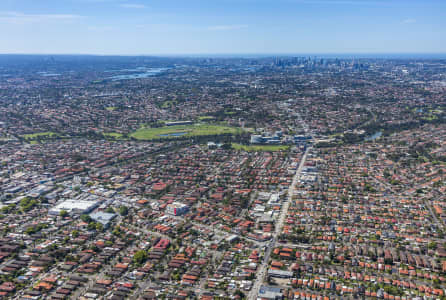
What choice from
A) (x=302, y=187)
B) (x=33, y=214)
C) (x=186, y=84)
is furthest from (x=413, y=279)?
(x=186, y=84)

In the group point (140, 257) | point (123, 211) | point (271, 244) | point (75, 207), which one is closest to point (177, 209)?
point (123, 211)

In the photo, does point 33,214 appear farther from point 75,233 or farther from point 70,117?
point 70,117

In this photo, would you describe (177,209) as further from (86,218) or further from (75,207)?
(75,207)

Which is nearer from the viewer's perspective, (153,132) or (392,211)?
(392,211)

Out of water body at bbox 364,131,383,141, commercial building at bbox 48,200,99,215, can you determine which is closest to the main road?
commercial building at bbox 48,200,99,215

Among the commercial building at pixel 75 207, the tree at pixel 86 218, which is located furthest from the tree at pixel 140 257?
the commercial building at pixel 75 207

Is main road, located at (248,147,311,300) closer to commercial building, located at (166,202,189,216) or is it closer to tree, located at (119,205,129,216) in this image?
commercial building, located at (166,202,189,216)

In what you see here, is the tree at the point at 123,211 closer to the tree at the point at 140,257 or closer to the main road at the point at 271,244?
the tree at the point at 140,257

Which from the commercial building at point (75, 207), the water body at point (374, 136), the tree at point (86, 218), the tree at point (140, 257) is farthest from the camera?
the water body at point (374, 136)
